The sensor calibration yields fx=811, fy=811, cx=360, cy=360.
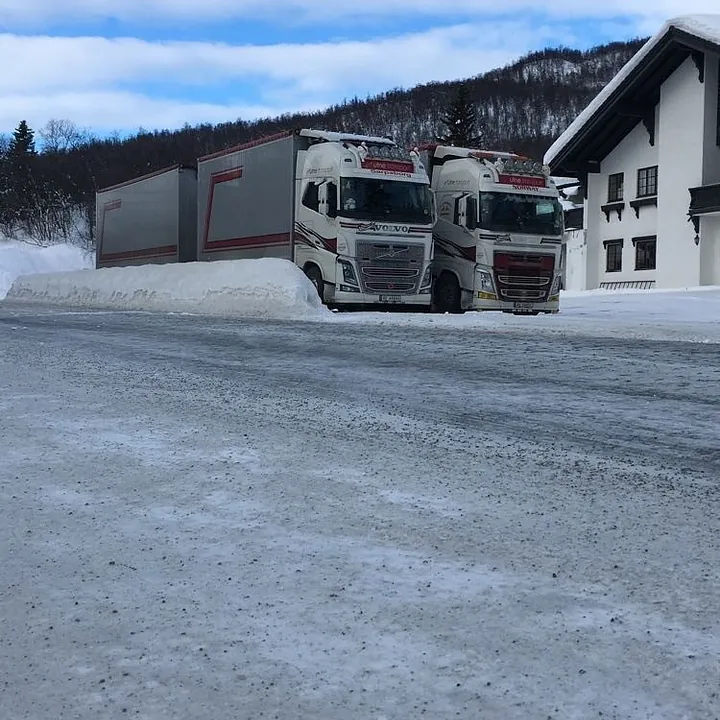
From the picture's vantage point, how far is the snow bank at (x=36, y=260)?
50709 mm

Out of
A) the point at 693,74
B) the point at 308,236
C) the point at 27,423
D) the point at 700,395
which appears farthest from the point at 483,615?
the point at 693,74

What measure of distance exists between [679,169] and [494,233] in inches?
663

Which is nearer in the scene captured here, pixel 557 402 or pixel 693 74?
pixel 557 402

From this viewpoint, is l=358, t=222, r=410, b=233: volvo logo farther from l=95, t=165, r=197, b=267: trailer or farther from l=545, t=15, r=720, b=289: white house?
l=545, t=15, r=720, b=289: white house

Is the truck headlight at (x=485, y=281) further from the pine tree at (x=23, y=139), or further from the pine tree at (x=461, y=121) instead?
the pine tree at (x=23, y=139)

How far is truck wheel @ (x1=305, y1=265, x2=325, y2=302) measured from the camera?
15.9 meters

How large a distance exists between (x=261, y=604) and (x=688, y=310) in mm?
15544

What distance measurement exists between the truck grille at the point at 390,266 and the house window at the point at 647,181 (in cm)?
1892

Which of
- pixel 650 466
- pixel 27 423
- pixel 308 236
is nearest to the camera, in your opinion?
pixel 650 466

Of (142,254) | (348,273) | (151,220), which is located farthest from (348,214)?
(142,254)

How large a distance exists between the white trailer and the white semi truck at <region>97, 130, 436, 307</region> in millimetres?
19

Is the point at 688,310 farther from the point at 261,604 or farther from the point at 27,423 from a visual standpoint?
the point at 261,604

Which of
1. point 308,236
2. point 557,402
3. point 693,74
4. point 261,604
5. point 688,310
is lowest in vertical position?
point 261,604

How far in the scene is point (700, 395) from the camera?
5.25 metres
